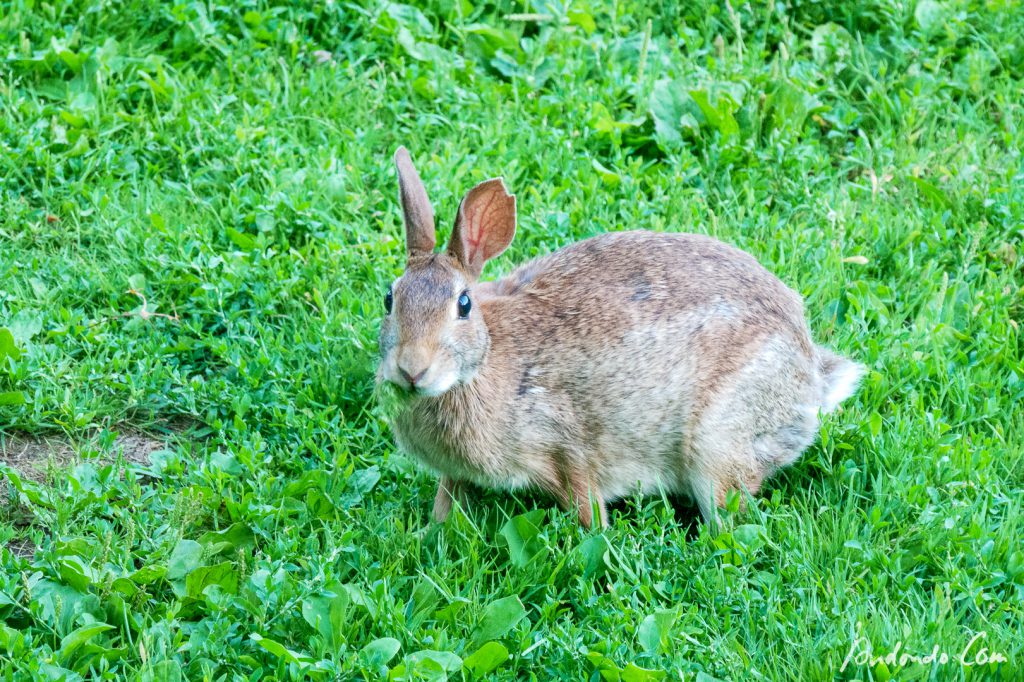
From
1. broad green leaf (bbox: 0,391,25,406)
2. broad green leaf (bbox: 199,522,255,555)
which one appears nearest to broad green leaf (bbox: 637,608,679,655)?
broad green leaf (bbox: 199,522,255,555)

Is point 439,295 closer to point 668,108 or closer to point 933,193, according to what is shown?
point 668,108

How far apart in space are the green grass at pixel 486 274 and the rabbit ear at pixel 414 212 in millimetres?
656

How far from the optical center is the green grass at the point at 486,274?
3881 mm

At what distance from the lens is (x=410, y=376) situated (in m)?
4.05

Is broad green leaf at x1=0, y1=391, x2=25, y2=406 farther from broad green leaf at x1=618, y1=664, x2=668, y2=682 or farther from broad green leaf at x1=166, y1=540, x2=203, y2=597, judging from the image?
broad green leaf at x1=618, y1=664, x2=668, y2=682

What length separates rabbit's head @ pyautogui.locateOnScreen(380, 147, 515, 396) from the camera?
4117mm

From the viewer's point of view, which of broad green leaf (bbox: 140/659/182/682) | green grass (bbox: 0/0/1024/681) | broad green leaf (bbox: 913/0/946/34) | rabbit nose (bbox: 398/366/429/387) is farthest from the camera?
broad green leaf (bbox: 913/0/946/34)

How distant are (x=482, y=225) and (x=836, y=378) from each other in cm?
145

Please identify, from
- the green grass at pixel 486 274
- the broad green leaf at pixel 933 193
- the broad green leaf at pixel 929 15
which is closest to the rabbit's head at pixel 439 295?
the green grass at pixel 486 274

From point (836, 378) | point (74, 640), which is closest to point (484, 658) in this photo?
point (74, 640)

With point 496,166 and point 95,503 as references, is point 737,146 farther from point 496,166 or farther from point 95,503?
point 95,503

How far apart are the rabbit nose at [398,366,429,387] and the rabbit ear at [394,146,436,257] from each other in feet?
1.85

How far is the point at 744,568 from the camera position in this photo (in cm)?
409

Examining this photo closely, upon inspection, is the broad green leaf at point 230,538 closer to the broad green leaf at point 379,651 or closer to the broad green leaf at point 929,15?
the broad green leaf at point 379,651
